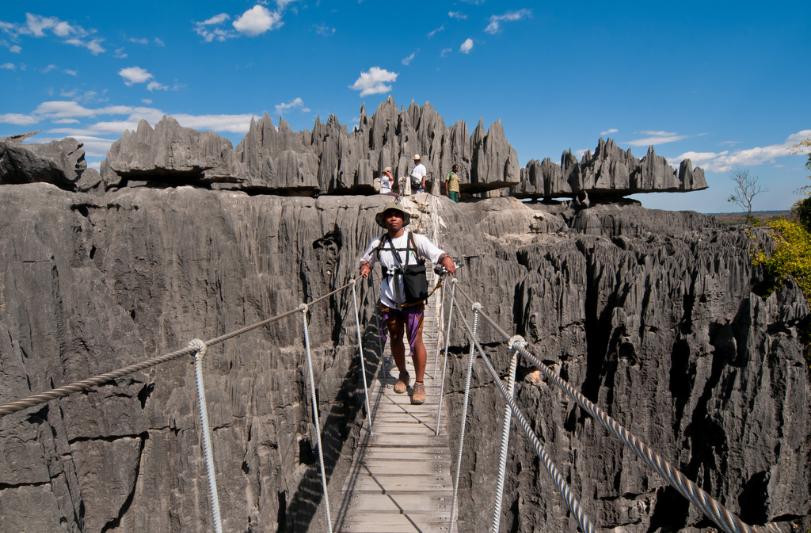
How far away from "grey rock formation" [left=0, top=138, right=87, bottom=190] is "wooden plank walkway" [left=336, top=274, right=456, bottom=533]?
10680mm

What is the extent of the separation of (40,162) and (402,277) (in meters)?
10.7

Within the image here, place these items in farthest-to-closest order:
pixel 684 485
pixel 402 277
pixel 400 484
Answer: pixel 402 277
pixel 400 484
pixel 684 485

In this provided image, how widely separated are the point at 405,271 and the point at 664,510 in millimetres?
9040

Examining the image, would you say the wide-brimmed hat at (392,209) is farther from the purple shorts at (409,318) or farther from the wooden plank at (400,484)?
the wooden plank at (400,484)

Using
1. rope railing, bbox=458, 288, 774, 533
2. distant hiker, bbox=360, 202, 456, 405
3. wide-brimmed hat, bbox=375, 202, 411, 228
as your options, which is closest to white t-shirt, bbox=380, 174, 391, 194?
wide-brimmed hat, bbox=375, 202, 411, 228

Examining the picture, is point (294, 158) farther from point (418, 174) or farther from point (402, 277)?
point (402, 277)

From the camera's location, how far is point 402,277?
4656 mm

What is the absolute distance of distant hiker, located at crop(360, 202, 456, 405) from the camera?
185 inches

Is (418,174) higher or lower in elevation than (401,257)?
higher

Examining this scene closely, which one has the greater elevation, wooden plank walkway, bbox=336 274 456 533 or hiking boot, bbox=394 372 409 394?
hiking boot, bbox=394 372 409 394

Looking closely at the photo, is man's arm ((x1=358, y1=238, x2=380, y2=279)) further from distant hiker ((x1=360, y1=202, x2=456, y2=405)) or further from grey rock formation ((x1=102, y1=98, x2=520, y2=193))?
grey rock formation ((x1=102, y1=98, x2=520, y2=193))

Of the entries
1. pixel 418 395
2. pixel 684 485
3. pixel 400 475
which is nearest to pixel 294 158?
pixel 418 395

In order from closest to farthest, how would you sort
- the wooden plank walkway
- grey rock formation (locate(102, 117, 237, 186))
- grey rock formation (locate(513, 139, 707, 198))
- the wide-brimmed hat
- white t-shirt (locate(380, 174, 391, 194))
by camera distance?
the wooden plank walkway, the wide-brimmed hat, grey rock formation (locate(102, 117, 237, 186)), white t-shirt (locate(380, 174, 391, 194)), grey rock formation (locate(513, 139, 707, 198))

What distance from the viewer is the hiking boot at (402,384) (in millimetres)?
5020
